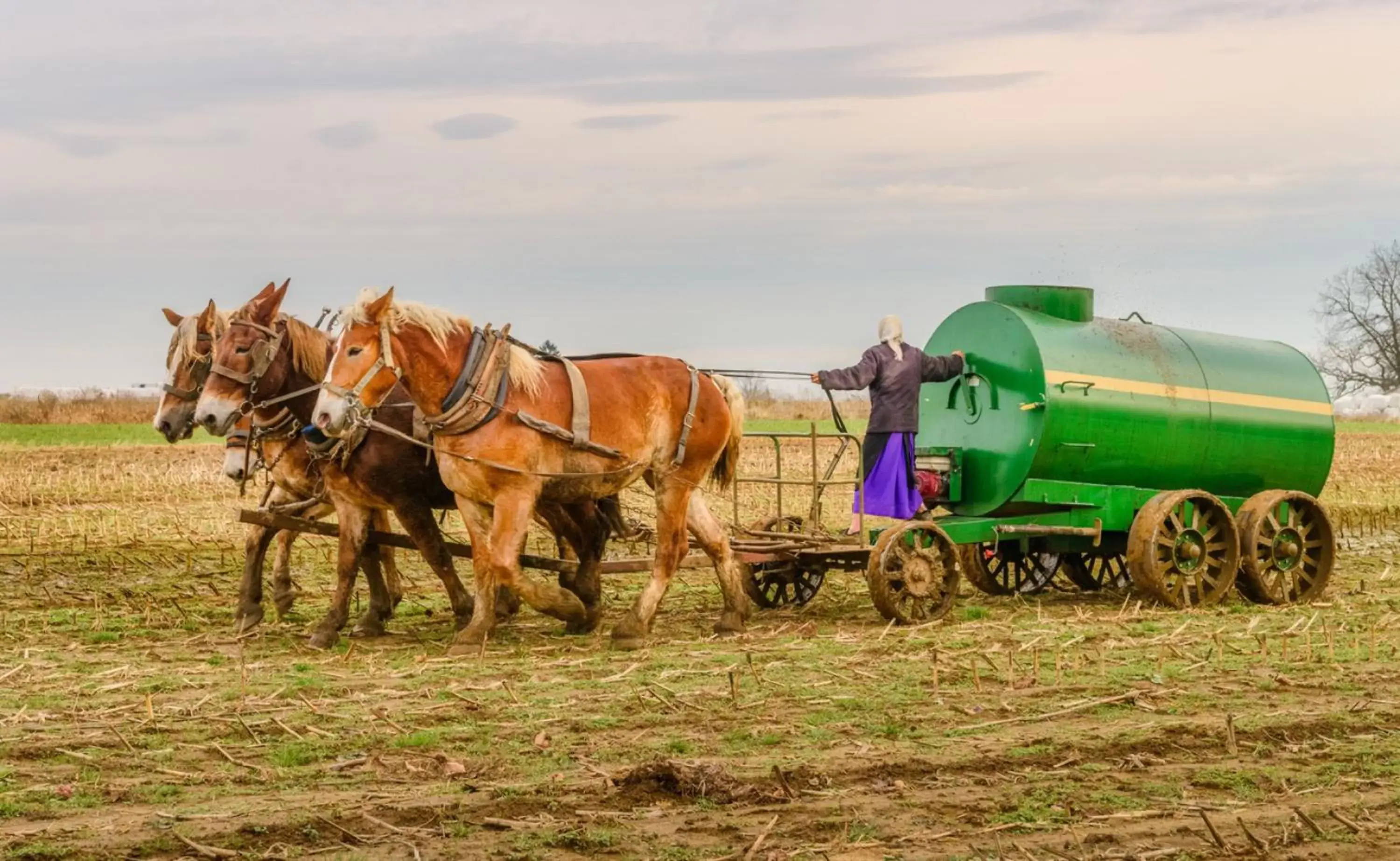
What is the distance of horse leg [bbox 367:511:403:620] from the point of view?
42.2 feet

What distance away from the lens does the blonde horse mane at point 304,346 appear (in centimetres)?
1175

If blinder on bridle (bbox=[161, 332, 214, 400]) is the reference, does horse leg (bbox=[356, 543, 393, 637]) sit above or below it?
below

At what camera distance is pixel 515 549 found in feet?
35.5

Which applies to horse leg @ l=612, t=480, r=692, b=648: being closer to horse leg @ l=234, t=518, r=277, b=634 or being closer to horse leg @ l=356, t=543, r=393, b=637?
horse leg @ l=356, t=543, r=393, b=637

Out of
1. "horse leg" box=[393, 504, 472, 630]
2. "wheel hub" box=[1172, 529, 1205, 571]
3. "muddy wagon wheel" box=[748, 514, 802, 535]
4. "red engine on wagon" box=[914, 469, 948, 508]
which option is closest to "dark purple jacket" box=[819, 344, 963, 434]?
"red engine on wagon" box=[914, 469, 948, 508]

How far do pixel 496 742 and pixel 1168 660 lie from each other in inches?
172

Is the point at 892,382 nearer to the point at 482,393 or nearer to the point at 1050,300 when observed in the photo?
the point at 1050,300

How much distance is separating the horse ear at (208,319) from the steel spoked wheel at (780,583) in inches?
176

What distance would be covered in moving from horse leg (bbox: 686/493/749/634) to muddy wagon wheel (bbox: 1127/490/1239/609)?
121 inches

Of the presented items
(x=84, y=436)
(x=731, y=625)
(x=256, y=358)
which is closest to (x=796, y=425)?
(x=84, y=436)

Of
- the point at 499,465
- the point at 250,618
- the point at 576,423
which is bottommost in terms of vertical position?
the point at 250,618

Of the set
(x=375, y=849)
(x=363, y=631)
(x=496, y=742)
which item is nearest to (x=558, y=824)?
(x=375, y=849)

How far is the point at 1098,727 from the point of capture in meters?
8.10

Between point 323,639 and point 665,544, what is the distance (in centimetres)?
233
